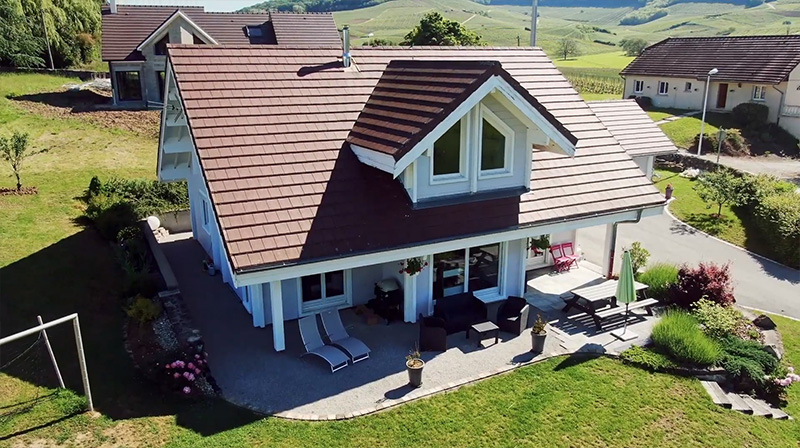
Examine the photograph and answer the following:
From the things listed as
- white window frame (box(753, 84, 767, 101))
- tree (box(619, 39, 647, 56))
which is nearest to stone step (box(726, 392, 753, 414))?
white window frame (box(753, 84, 767, 101))

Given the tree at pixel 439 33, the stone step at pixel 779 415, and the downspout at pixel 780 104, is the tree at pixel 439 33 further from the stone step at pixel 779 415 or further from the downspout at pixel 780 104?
the stone step at pixel 779 415

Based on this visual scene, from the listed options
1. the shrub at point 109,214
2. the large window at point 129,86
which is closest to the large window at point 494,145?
the shrub at point 109,214

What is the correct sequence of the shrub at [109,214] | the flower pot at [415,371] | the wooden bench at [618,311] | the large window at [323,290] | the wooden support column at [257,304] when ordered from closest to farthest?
the flower pot at [415,371], the wooden support column at [257,304], the wooden bench at [618,311], the large window at [323,290], the shrub at [109,214]

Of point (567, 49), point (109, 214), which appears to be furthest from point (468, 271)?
point (567, 49)

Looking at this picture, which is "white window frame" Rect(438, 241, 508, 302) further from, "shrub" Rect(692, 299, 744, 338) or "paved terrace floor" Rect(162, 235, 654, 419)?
"shrub" Rect(692, 299, 744, 338)

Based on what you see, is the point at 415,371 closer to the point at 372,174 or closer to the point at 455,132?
the point at 372,174

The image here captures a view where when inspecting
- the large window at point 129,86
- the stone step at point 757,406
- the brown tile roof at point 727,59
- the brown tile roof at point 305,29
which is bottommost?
the stone step at point 757,406

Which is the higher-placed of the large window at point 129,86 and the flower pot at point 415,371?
the large window at point 129,86
